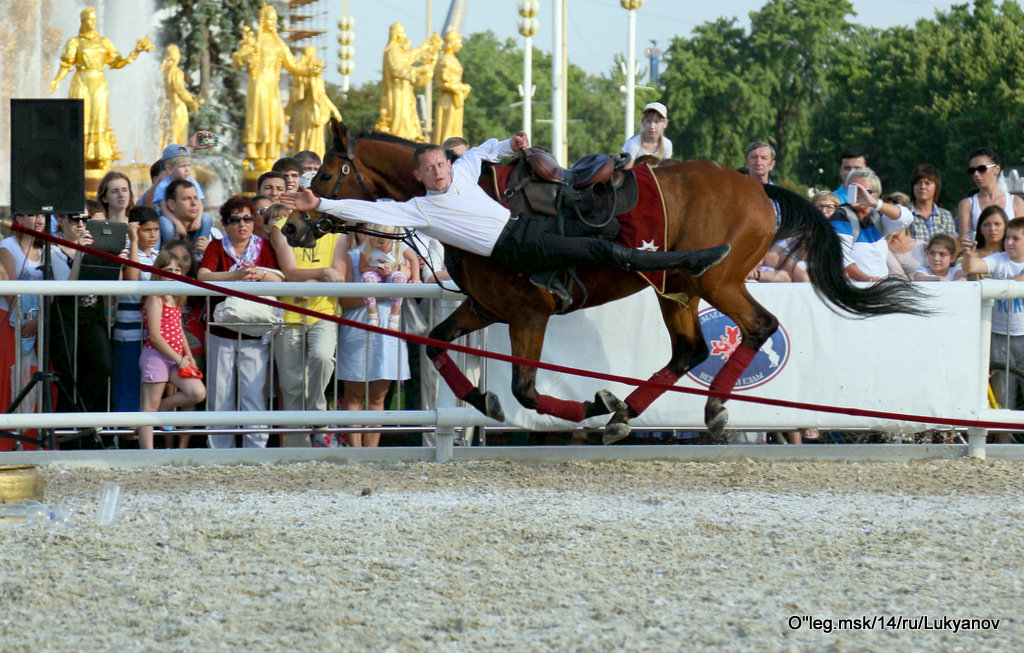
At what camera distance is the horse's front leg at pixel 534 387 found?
762cm

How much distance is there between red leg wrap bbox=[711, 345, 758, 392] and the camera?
790cm

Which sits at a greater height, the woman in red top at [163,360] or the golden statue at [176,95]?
the golden statue at [176,95]

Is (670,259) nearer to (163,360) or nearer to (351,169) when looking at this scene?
(351,169)

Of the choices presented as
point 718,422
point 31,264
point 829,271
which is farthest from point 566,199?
point 31,264

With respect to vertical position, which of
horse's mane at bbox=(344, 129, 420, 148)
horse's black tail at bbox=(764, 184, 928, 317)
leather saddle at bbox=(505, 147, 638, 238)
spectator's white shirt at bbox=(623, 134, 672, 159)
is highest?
spectator's white shirt at bbox=(623, 134, 672, 159)

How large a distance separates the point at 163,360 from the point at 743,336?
11.7 ft

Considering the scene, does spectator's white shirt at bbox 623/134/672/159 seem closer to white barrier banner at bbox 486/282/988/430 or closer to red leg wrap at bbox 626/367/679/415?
white barrier banner at bbox 486/282/988/430

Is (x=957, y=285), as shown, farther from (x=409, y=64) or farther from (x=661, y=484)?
(x=409, y=64)

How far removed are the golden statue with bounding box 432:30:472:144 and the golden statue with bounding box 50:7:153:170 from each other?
6.48 metres

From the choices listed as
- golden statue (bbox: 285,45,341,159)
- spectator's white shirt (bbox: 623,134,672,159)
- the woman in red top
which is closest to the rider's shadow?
the woman in red top

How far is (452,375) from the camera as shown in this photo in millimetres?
7855

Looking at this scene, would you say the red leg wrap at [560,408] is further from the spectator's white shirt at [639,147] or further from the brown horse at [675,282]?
the spectator's white shirt at [639,147]

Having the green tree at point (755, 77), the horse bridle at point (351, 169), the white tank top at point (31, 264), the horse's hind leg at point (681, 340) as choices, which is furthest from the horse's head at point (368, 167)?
the green tree at point (755, 77)

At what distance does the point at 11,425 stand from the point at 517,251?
3120 mm
